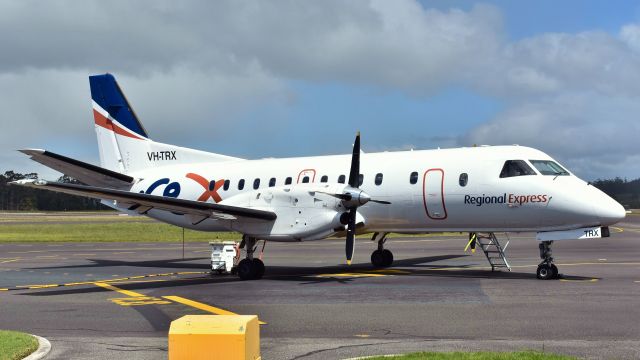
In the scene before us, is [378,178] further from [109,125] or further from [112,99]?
[109,125]

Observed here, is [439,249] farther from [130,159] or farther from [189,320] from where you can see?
[189,320]

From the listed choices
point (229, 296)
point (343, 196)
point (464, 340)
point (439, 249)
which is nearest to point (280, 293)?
point (229, 296)

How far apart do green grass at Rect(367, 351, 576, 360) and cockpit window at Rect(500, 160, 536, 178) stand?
11.4 meters

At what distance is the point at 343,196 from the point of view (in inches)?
784

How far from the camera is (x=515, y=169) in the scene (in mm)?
A: 20172

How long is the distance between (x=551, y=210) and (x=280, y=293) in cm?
800

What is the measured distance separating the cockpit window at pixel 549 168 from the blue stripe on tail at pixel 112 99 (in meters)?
16.8

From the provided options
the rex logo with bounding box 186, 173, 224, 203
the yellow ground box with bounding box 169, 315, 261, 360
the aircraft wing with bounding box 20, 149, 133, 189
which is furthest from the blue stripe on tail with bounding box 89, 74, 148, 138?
the yellow ground box with bounding box 169, 315, 261, 360

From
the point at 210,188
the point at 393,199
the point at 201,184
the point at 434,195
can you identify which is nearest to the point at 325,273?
the point at 393,199

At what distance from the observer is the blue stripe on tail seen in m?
28.9

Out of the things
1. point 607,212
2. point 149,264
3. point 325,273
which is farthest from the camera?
point 149,264

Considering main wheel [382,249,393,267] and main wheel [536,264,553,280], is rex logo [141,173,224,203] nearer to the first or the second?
main wheel [382,249,393,267]

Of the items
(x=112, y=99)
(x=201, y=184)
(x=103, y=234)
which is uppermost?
(x=112, y=99)

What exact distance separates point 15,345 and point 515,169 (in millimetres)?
14646
